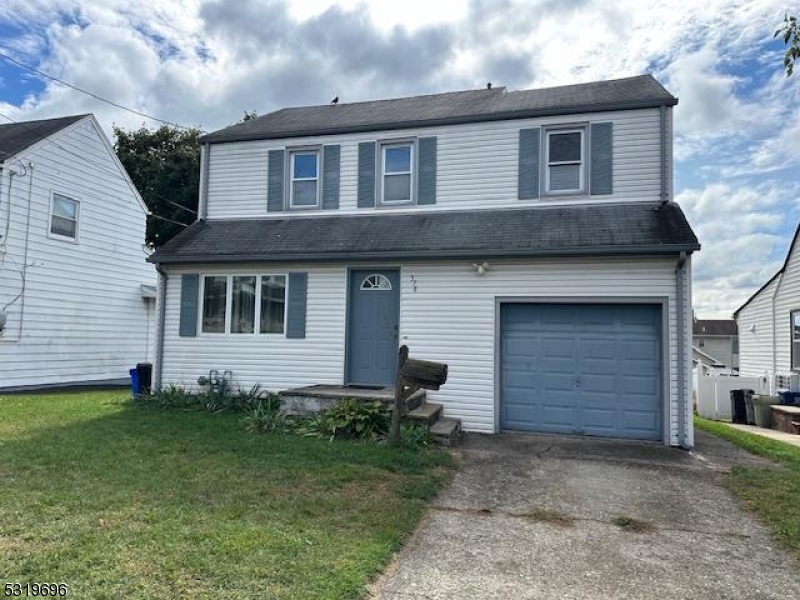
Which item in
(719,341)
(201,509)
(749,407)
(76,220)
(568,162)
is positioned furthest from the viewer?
(719,341)

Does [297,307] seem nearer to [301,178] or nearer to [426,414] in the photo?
[301,178]

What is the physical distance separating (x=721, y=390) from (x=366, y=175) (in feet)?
39.1

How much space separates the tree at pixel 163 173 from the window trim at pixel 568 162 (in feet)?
61.4

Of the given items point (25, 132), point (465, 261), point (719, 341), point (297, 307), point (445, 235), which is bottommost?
point (297, 307)

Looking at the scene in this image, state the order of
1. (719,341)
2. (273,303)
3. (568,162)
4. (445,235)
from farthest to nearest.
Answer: (719,341)
(273,303)
(568,162)
(445,235)

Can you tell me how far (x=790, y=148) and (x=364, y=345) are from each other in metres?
9.90

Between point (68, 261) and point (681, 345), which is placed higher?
point (68, 261)

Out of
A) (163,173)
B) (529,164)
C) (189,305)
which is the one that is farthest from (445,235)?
(163,173)

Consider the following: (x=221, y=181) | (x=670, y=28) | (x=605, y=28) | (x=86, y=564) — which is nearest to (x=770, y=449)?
(x=670, y=28)

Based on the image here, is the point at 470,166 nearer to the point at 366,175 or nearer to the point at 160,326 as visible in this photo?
the point at 366,175

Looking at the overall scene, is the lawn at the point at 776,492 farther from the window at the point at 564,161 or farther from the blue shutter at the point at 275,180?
the blue shutter at the point at 275,180

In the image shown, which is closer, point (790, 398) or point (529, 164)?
point (529, 164)

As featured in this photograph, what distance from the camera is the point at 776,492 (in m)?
5.38

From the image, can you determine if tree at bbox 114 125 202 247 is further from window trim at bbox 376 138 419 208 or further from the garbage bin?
the garbage bin
